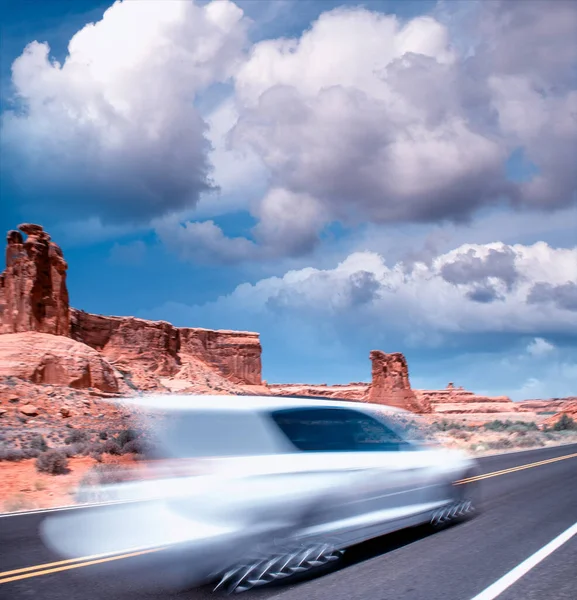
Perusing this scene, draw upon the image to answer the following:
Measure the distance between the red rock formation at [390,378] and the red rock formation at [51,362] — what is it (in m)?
38.7

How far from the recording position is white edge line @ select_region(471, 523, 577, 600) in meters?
5.46

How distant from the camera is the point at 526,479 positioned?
14.7 m

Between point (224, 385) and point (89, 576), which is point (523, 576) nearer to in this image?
point (89, 576)

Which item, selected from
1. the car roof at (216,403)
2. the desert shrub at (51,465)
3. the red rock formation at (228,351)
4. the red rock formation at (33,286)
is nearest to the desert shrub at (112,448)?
the desert shrub at (51,465)

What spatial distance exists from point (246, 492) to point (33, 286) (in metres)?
46.0

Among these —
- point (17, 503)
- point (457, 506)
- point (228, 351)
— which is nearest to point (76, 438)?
point (17, 503)

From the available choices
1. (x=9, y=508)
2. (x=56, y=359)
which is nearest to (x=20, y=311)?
(x=56, y=359)

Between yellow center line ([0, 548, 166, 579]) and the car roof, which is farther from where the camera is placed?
yellow center line ([0, 548, 166, 579])

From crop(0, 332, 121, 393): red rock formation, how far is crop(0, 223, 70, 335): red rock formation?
3.08m

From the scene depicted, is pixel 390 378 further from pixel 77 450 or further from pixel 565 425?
pixel 77 450

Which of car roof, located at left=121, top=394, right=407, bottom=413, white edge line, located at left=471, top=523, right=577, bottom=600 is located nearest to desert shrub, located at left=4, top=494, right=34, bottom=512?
car roof, located at left=121, top=394, right=407, bottom=413

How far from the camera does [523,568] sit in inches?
250

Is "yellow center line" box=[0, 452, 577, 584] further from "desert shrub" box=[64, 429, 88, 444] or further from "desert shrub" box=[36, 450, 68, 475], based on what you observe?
"desert shrub" box=[64, 429, 88, 444]

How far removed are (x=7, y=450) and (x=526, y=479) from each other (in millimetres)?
15637
